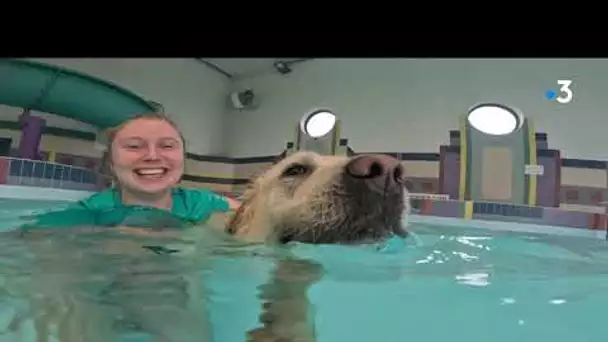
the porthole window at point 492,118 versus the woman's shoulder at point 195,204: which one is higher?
the porthole window at point 492,118

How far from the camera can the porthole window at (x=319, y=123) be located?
6.98 feet

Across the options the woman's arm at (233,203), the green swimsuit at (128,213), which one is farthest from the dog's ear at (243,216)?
the green swimsuit at (128,213)

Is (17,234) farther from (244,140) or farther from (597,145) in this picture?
(597,145)

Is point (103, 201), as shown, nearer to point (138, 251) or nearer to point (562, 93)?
point (138, 251)

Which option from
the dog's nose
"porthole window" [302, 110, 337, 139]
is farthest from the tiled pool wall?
the dog's nose

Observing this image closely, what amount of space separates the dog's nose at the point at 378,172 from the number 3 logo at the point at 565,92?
1.10m

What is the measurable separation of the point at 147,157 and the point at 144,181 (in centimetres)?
6

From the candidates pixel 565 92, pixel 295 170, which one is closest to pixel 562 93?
pixel 565 92

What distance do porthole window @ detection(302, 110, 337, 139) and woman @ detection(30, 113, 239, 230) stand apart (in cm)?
54

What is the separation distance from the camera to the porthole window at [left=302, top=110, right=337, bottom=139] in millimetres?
2127

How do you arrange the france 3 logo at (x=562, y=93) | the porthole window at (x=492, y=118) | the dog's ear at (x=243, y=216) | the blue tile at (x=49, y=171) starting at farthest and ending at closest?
the blue tile at (x=49, y=171)
the porthole window at (x=492, y=118)
the france 3 logo at (x=562, y=93)
the dog's ear at (x=243, y=216)

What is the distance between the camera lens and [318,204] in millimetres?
1175

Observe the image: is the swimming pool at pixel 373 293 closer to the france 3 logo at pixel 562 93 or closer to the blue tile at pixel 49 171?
the france 3 logo at pixel 562 93
